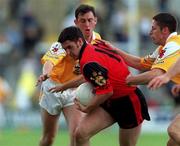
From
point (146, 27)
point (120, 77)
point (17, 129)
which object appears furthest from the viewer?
point (146, 27)

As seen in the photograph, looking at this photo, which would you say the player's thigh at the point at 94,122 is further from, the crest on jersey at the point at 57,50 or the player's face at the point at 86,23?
the crest on jersey at the point at 57,50

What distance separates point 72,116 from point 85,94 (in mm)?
1341

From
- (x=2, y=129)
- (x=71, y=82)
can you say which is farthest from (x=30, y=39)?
(x=71, y=82)

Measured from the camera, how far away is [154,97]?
25.0 meters

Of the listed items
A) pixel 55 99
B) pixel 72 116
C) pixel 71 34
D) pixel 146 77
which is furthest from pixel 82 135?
pixel 55 99

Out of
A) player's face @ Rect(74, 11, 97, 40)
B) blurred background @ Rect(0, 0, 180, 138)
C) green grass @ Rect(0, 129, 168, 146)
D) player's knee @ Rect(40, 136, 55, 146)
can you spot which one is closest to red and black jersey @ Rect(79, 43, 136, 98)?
player's face @ Rect(74, 11, 97, 40)

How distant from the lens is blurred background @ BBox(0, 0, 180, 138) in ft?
81.3

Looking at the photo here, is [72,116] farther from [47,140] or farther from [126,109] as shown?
[126,109]

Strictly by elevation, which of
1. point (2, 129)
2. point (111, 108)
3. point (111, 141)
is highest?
point (111, 108)

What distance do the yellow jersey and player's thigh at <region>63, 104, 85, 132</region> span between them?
43cm

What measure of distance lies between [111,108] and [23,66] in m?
14.3

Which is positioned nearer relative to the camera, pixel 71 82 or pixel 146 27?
pixel 71 82

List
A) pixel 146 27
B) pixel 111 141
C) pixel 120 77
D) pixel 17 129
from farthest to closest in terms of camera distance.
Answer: pixel 146 27
pixel 17 129
pixel 111 141
pixel 120 77

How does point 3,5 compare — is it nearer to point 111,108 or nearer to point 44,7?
point 44,7
